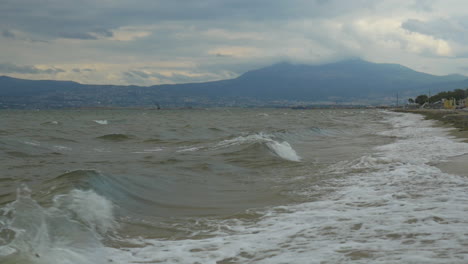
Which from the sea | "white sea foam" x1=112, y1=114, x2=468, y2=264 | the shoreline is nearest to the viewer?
"white sea foam" x1=112, y1=114, x2=468, y2=264

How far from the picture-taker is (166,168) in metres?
14.7

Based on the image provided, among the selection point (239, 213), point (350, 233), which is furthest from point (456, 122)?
point (350, 233)

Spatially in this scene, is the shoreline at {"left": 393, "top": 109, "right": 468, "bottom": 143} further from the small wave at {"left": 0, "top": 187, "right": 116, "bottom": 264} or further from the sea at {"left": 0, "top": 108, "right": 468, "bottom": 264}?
the small wave at {"left": 0, "top": 187, "right": 116, "bottom": 264}

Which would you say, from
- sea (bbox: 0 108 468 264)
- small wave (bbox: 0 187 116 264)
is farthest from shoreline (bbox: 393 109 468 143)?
small wave (bbox: 0 187 116 264)

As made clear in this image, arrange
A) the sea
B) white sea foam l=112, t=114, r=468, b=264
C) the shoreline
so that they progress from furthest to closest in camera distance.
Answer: the shoreline, the sea, white sea foam l=112, t=114, r=468, b=264

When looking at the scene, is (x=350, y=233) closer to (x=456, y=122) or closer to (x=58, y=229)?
(x=58, y=229)

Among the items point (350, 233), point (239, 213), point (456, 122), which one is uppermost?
point (456, 122)

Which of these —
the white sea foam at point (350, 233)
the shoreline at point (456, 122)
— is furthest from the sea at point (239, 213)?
the shoreline at point (456, 122)

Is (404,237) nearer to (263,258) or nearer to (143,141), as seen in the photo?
(263,258)

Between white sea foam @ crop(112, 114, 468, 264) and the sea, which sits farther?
the sea

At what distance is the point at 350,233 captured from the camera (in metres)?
6.34

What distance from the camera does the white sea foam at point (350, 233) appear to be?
5.38 meters

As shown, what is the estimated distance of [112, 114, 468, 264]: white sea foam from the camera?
5.38m

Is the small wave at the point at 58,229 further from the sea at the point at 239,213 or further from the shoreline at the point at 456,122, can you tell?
the shoreline at the point at 456,122
